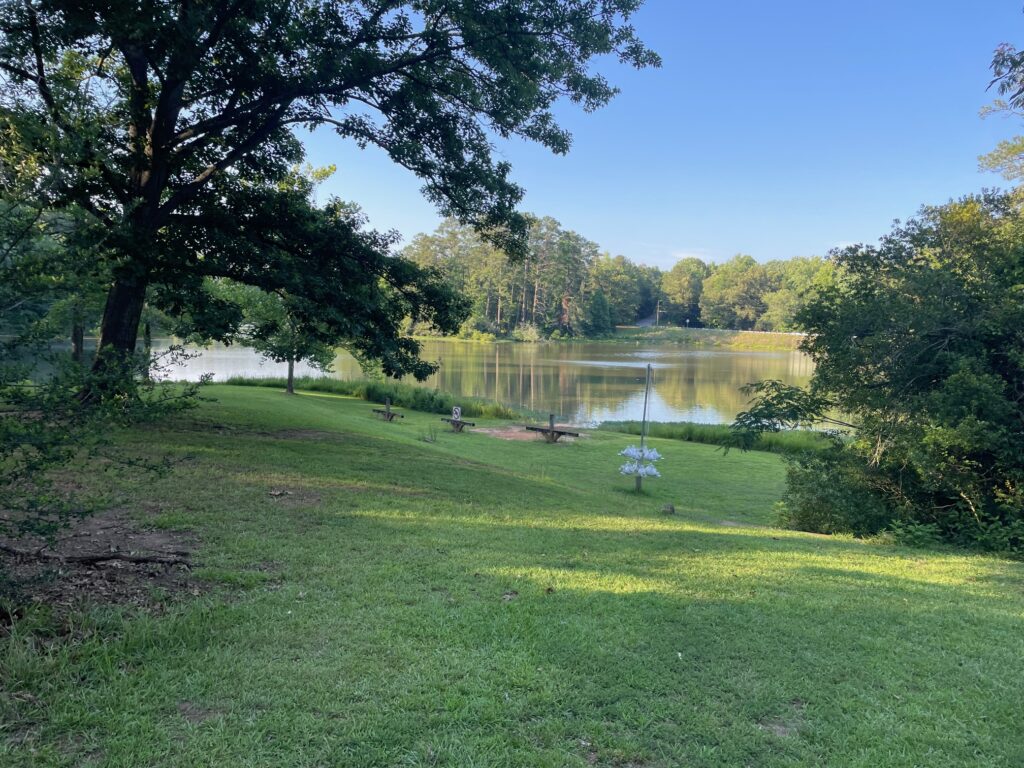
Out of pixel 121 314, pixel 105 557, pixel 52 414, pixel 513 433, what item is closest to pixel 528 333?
pixel 513 433

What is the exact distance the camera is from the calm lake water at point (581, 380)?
96.7ft

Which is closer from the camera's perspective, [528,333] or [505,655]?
[505,655]

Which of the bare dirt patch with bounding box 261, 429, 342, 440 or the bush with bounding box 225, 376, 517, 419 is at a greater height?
the bare dirt patch with bounding box 261, 429, 342, 440

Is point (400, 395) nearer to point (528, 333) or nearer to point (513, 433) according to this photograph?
point (513, 433)

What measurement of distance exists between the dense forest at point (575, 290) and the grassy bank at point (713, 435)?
5340cm

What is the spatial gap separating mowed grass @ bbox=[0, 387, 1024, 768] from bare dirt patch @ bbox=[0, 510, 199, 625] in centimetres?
21

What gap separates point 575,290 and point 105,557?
94.2 meters

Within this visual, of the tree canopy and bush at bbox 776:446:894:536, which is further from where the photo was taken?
bush at bbox 776:446:894:536

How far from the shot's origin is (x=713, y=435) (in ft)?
70.6

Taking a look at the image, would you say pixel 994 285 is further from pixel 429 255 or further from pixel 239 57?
pixel 429 255

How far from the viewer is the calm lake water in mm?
29469

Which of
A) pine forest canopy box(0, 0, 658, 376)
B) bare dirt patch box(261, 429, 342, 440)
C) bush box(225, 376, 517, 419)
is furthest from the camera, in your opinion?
bush box(225, 376, 517, 419)

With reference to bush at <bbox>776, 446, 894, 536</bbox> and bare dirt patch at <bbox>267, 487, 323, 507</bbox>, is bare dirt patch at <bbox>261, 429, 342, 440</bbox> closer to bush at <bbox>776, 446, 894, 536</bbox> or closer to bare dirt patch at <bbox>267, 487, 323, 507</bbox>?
bare dirt patch at <bbox>267, 487, 323, 507</bbox>

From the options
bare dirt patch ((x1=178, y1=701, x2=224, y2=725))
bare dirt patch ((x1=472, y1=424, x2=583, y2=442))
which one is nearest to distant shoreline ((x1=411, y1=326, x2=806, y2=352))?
bare dirt patch ((x1=472, y1=424, x2=583, y2=442))
